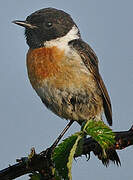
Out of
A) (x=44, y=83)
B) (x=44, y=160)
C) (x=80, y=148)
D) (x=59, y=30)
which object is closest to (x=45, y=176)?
(x=44, y=160)

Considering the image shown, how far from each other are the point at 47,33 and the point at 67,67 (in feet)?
2.86

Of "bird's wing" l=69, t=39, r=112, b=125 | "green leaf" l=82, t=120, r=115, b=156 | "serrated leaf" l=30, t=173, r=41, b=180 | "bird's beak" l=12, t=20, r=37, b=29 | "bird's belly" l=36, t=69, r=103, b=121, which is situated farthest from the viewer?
"bird's beak" l=12, t=20, r=37, b=29

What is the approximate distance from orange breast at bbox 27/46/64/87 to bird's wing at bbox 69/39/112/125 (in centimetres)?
28

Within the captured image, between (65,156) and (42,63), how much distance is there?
2.96 metres

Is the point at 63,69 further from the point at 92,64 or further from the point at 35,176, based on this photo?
the point at 35,176

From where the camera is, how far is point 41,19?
17.8 feet

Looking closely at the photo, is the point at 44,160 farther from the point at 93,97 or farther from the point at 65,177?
the point at 93,97

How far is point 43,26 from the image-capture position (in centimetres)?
546

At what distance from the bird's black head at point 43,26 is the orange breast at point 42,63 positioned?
0.20m

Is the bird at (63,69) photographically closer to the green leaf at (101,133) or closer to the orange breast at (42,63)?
the orange breast at (42,63)

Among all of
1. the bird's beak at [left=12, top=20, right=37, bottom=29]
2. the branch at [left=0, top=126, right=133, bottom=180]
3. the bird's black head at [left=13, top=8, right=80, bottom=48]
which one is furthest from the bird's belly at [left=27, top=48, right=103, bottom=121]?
the branch at [left=0, top=126, right=133, bottom=180]

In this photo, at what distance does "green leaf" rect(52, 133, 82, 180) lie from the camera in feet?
7.04

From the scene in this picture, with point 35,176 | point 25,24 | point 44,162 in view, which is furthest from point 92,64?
point 35,176

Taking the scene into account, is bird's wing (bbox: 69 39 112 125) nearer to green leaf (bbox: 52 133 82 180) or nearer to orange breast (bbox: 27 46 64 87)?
orange breast (bbox: 27 46 64 87)
